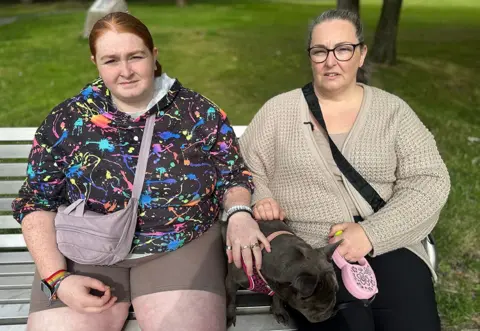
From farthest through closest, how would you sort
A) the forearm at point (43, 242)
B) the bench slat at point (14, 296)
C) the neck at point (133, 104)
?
1. the bench slat at point (14, 296)
2. the neck at point (133, 104)
3. the forearm at point (43, 242)

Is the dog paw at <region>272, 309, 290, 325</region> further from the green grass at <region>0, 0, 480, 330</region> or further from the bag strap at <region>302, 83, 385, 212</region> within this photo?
the green grass at <region>0, 0, 480, 330</region>

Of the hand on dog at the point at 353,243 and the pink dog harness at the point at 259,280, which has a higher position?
the hand on dog at the point at 353,243

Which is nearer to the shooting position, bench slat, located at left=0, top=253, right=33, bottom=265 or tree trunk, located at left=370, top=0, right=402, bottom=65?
bench slat, located at left=0, top=253, right=33, bottom=265

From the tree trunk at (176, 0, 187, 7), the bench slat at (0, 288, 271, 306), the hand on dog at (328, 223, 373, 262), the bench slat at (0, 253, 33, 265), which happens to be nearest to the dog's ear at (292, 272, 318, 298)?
the hand on dog at (328, 223, 373, 262)

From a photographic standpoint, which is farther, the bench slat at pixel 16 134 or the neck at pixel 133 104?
the bench slat at pixel 16 134

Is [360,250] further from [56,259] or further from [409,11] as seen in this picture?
[409,11]

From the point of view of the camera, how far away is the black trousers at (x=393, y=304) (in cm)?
207

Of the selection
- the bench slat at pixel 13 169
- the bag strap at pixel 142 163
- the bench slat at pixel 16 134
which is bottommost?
the bench slat at pixel 13 169

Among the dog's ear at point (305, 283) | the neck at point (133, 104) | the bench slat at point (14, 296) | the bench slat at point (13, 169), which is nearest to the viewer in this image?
the dog's ear at point (305, 283)

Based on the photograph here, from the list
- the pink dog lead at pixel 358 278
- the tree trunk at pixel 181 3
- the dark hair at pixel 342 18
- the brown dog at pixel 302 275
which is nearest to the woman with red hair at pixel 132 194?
the brown dog at pixel 302 275

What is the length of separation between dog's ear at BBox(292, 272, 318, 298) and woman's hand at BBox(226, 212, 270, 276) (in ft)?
0.88

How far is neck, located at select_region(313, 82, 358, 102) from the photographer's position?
2.52m

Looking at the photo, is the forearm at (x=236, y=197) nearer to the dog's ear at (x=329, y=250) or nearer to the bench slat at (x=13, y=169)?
the dog's ear at (x=329, y=250)

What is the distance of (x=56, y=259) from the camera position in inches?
83.8
